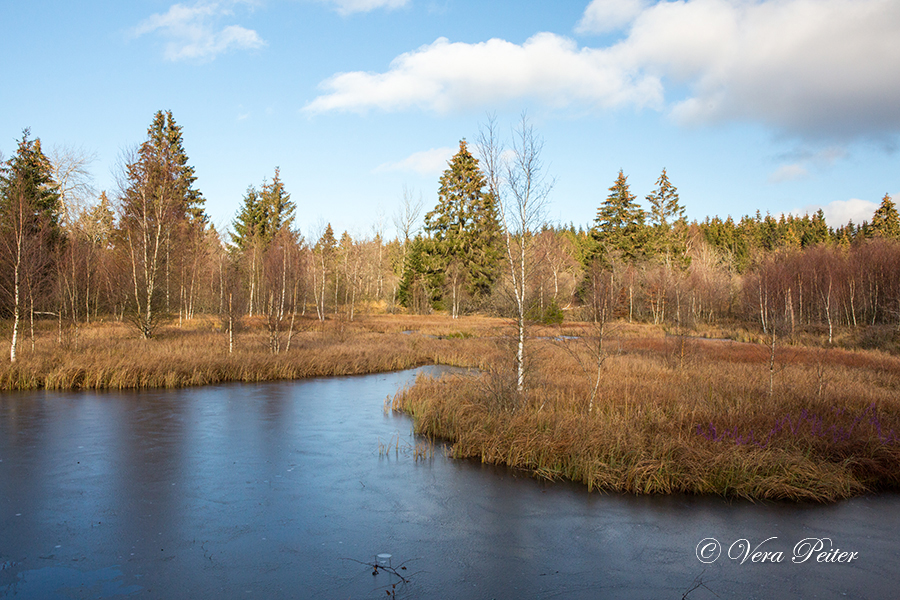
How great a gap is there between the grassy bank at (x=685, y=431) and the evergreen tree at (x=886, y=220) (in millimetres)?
54032

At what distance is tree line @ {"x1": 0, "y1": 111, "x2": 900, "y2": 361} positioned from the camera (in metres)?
19.0

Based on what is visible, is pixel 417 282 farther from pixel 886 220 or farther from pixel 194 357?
pixel 886 220

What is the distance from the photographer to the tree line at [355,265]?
62.2 feet

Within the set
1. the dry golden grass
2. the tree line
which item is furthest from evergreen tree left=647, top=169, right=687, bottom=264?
the dry golden grass

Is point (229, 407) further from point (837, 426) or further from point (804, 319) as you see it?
point (804, 319)

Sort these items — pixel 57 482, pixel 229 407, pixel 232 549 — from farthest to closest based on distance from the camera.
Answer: pixel 229 407 → pixel 57 482 → pixel 232 549

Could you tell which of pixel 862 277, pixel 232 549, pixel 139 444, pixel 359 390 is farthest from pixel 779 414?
pixel 862 277

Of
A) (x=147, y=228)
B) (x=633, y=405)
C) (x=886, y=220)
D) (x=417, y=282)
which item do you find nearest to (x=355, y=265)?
(x=417, y=282)

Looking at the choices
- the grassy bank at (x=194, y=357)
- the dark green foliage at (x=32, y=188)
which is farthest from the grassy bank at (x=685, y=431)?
the dark green foliage at (x=32, y=188)

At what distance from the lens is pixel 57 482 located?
26.7 feet

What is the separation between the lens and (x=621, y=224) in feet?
182

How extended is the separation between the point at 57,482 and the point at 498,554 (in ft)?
22.7

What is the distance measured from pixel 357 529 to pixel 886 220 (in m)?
71.8

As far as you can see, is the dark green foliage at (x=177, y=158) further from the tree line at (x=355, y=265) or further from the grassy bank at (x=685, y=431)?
the grassy bank at (x=685, y=431)
